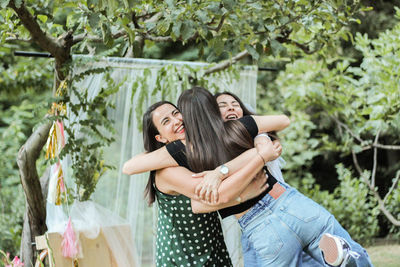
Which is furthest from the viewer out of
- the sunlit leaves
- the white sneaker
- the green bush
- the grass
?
the green bush

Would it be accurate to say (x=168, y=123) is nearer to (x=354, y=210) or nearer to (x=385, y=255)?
(x=385, y=255)

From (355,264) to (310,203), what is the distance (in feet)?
0.91

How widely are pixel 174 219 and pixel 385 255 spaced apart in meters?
3.34

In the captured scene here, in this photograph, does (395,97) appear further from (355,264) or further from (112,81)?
(355,264)

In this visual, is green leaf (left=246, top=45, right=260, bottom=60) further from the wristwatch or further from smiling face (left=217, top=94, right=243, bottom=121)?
the wristwatch

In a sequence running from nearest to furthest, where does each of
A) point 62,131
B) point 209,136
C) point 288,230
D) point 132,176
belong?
point 288,230 < point 209,136 < point 62,131 < point 132,176

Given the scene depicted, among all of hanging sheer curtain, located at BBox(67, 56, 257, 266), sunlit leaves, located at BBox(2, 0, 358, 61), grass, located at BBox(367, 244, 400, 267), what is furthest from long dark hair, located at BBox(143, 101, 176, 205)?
grass, located at BBox(367, 244, 400, 267)

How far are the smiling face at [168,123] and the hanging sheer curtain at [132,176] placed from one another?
3.62 ft

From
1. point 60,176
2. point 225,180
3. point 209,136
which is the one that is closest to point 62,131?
point 60,176

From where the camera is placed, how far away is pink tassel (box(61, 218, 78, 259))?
2867 millimetres

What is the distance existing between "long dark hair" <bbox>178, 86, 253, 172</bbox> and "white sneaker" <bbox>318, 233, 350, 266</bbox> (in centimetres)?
49

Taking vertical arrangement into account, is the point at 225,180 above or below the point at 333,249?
above

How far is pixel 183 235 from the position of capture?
2.19 m

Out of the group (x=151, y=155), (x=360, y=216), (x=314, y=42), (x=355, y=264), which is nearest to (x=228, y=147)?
(x=151, y=155)
